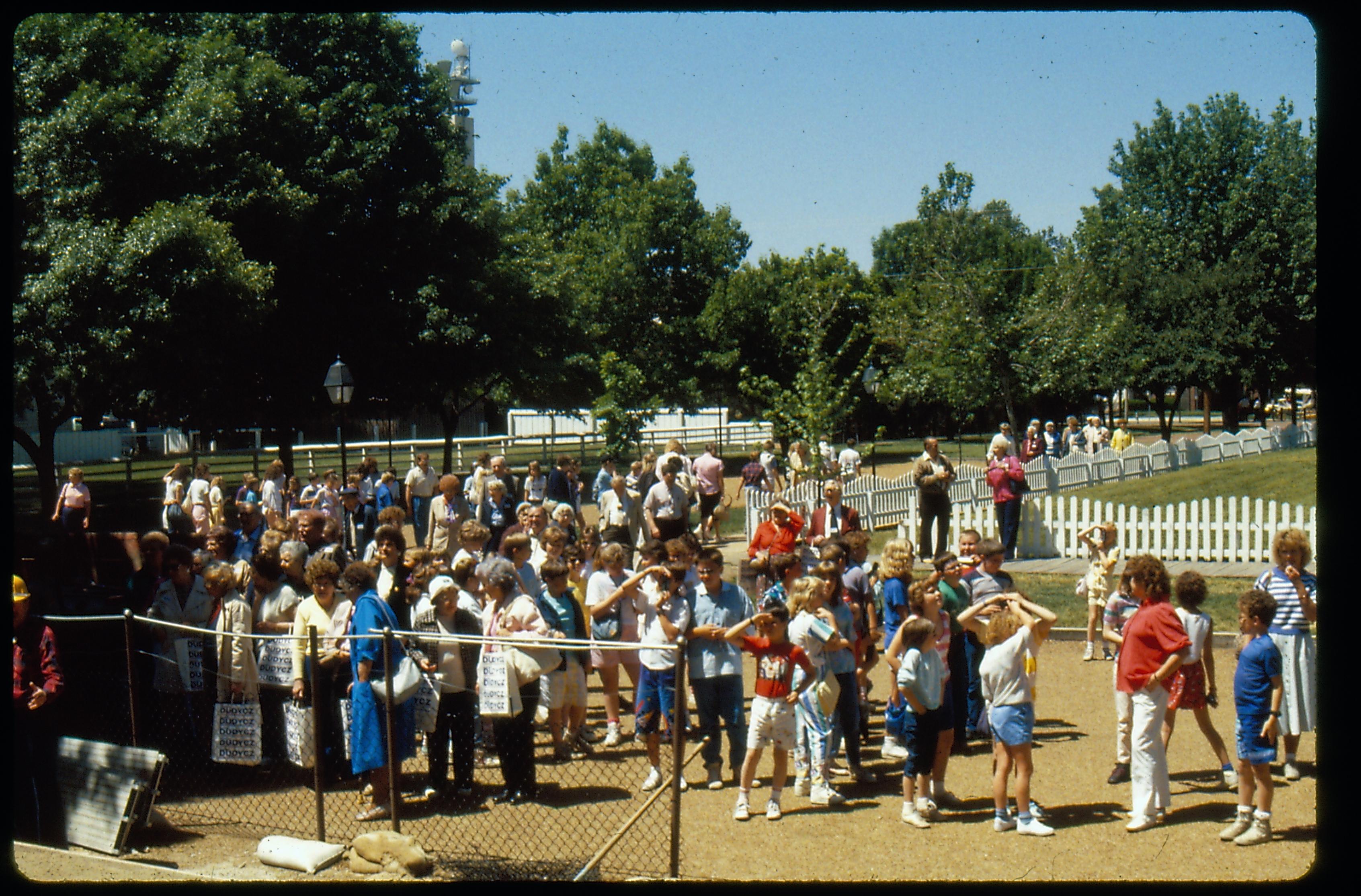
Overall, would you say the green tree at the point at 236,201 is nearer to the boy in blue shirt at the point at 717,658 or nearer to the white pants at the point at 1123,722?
the boy in blue shirt at the point at 717,658

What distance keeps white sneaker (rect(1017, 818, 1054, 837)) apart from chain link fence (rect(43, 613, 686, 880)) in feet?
6.64

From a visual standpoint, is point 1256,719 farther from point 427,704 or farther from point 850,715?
point 427,704

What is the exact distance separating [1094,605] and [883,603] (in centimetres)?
404

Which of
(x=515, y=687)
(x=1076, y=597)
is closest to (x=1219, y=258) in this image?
(x=1076, y=597)

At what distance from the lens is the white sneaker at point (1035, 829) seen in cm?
672

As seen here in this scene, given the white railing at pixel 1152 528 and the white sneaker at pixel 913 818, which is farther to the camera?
the white railing at pixel 1152 528

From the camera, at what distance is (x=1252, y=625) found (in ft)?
21.6

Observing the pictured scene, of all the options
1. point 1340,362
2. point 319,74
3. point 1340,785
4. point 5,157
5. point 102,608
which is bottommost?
point 1340,785

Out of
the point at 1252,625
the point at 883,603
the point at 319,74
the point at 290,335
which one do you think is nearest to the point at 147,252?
the point at 290,335

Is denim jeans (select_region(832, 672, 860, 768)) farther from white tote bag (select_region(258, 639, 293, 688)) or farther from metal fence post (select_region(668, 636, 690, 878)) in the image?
white tote bag (select_region(258, 639, 293, 688))

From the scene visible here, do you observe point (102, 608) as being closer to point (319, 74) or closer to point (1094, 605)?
point (1094, 605)

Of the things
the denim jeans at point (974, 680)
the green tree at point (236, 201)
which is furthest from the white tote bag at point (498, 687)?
the green tree at point (236, 201)

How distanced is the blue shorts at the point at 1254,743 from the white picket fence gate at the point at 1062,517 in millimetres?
7626

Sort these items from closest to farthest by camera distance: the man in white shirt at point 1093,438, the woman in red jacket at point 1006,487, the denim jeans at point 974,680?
the denim jeans at point 974,680 → the woman in red jacket at point 1006,487 → the man in white shirt at point 1093,438
